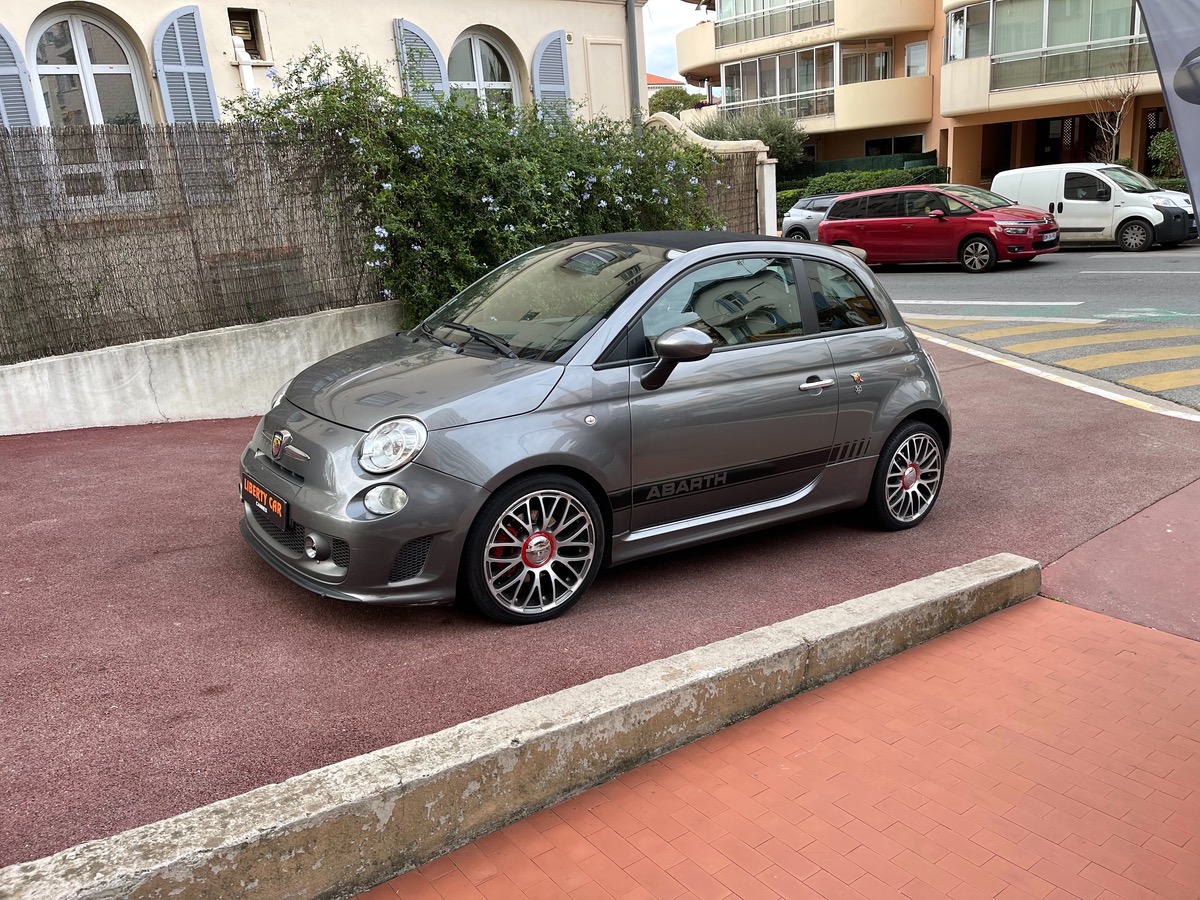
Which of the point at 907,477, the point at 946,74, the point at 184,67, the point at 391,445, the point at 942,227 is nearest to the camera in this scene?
the point at 391,445

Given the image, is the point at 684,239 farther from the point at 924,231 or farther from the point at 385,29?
the point at 924,231

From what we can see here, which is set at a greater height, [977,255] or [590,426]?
[590,426]

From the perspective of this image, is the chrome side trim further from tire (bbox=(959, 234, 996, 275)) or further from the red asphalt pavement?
tire (bbox=(959, 234, 996, 275))

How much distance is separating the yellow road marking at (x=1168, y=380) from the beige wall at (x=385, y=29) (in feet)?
24.2

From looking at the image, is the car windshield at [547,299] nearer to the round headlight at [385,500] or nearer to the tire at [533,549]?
the tire at [533,549]

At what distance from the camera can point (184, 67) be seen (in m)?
12.0

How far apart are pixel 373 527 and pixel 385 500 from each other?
119 millimetres

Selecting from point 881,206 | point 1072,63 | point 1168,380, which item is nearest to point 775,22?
point 1072,63

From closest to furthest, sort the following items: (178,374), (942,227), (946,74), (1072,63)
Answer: (178,374)
(942,227)
(1072,63)
(946,74)

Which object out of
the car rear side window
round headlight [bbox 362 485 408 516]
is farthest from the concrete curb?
the car rear side window

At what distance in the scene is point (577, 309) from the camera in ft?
15.8

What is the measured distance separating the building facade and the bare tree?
0.13ft

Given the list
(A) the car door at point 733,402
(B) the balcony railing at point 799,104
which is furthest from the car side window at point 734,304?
(B) the balcony railing at point 799,104

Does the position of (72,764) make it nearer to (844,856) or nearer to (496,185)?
(844,856)
